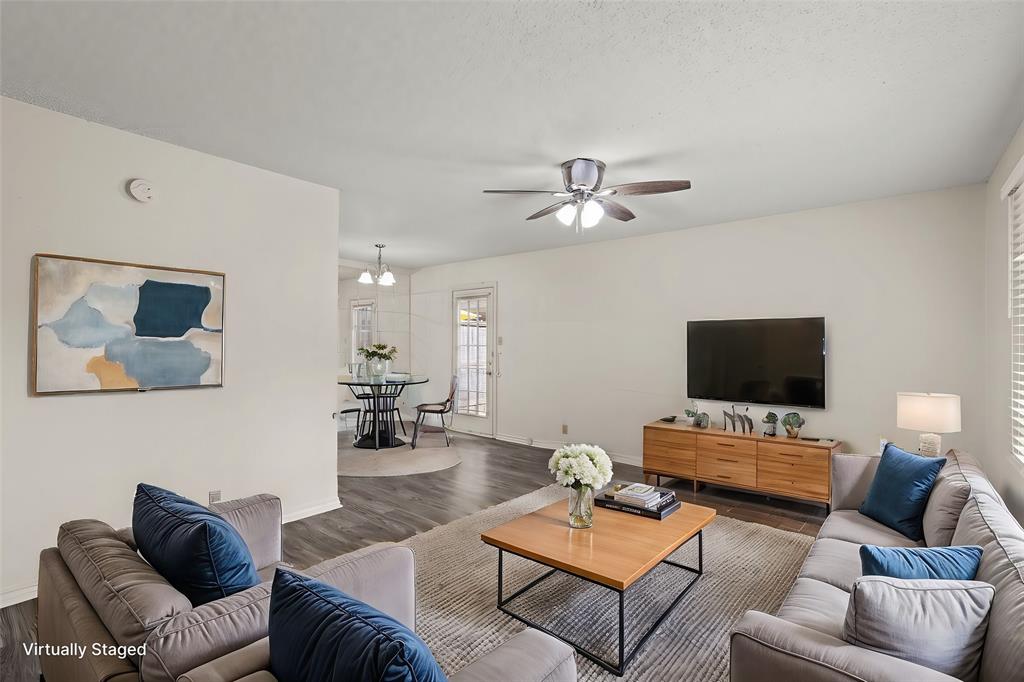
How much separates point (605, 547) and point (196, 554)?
1734 mm

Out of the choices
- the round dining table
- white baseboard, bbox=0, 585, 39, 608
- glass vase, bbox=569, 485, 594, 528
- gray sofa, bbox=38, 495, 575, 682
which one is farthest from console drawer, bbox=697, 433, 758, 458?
white baseboard, bbox=0, 585, 39, 608

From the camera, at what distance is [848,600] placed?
187 centimetres

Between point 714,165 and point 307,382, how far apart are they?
Result: 3.36 metres

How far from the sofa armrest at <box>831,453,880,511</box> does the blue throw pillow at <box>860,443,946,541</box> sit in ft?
0.61

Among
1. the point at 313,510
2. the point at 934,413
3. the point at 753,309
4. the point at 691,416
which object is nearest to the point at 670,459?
the point at 691,416

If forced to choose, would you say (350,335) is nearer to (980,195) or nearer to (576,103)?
(576,103)

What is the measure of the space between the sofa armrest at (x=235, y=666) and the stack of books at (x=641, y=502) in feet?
7.07

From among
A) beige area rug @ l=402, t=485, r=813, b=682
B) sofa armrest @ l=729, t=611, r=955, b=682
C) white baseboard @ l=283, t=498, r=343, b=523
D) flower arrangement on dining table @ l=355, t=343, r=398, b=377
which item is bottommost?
beige area rug @ l=402, t=485, r=813, b=682

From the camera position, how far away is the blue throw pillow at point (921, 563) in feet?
4.79

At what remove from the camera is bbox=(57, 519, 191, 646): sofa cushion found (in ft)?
3.92

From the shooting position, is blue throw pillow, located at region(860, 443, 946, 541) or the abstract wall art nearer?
blue throw pillow, located at region(860, 443, 946, 541)

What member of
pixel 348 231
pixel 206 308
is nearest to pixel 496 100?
pixel 206 308

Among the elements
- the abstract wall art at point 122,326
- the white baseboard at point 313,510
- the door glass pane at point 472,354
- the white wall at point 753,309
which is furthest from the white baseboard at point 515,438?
the abstract wall art at point 122,326

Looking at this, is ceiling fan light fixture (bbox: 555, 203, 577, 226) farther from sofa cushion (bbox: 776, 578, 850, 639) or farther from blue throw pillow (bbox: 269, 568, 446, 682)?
blue throw pillow (bbox: 269, 568, 446, 682)
